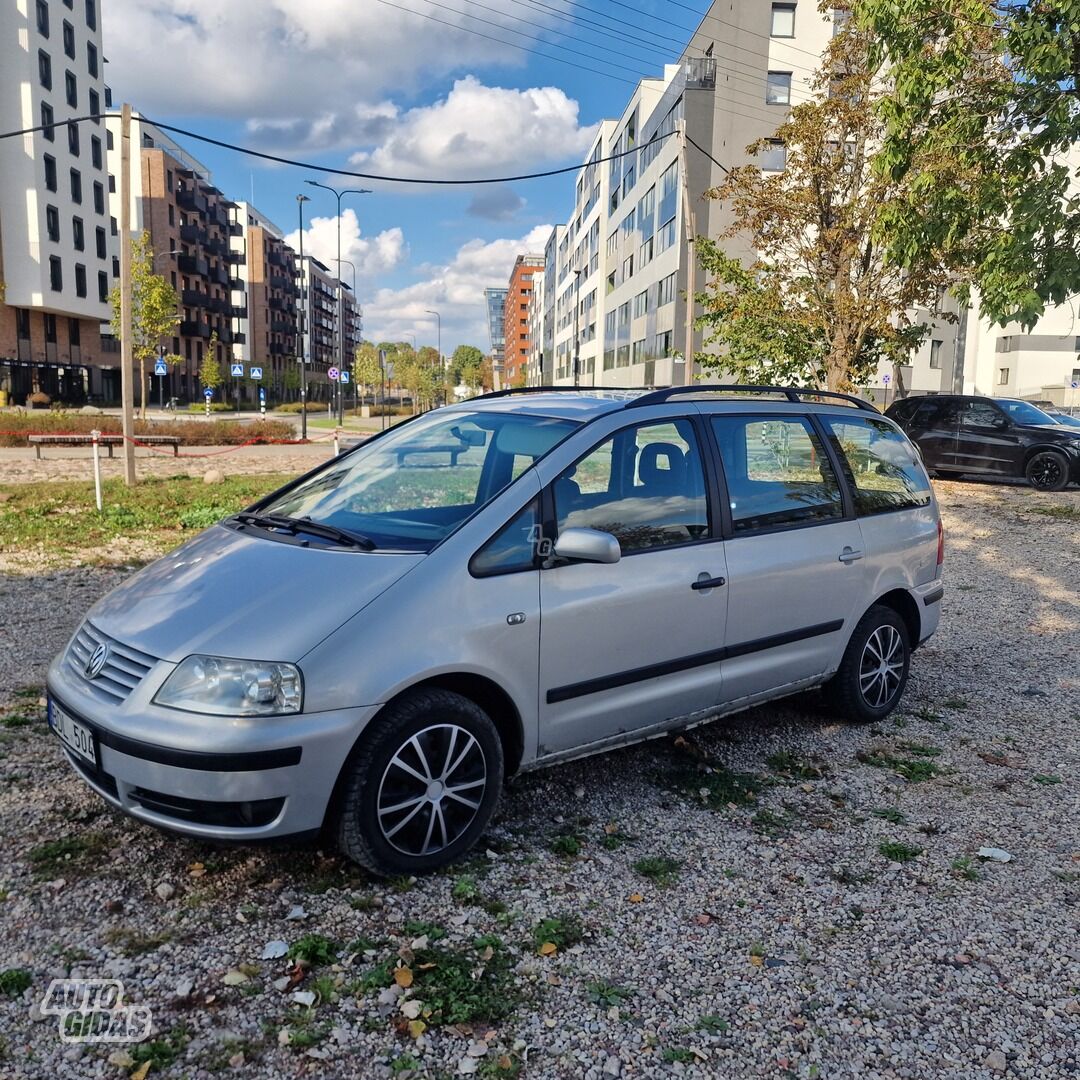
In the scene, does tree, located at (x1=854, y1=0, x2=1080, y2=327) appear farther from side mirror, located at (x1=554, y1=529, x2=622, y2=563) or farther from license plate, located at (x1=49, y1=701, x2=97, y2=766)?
license plate, located at (x1=49, y1=701, x2=97, y2=766)

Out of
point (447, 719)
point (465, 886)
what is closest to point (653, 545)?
point (447, 719)

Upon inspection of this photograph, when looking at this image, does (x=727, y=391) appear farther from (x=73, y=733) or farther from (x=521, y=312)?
(x=521, y=312)

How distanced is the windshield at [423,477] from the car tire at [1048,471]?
1591 cm

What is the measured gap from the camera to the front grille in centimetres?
325

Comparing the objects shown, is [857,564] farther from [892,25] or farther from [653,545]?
[892,25]

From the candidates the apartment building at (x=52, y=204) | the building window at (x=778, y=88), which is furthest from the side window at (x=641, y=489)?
the apartment building at (x=52, y=204)

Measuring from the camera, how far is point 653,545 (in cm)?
410

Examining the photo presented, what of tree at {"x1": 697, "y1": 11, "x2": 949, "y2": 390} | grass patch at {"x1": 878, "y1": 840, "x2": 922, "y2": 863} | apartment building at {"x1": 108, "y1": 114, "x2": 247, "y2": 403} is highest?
apartment building at {"x1": 108, "y1": 114, "x2": 247, "y2": 403}

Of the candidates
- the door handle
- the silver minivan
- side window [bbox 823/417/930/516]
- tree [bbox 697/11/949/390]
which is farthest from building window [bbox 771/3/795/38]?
the door handle

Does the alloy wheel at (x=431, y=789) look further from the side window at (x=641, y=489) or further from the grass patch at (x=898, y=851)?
the grass patch at (x=898, y=851)

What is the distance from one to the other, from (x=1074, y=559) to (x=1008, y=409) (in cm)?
809

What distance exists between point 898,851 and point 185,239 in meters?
84.1

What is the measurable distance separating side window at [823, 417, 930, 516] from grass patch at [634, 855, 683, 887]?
7.79 ft

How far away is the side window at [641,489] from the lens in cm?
395
